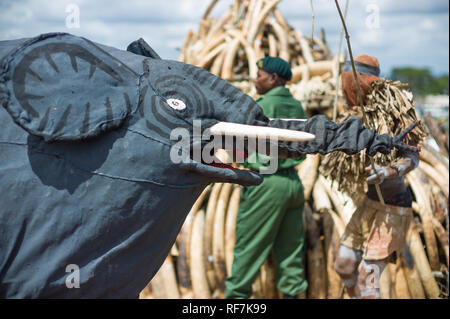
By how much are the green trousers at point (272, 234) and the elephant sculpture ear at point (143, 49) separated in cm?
209

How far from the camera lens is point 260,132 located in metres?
1.67

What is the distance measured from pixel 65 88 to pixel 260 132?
24.3 inches

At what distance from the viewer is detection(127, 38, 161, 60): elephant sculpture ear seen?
6.48 ft

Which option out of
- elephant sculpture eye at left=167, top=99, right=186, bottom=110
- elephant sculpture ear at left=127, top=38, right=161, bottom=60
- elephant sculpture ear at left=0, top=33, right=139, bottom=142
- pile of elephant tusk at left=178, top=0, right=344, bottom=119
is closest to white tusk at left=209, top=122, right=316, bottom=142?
elephant sculpture eye at left=167, top=99, right=186, bottom=110

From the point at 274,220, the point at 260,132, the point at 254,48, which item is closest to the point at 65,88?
the point at 260,132

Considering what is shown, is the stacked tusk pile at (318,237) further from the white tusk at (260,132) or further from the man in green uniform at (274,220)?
the white tusk at (260,132)

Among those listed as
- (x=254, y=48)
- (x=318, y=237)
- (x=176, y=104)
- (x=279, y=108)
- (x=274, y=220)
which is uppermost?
(x=254, y=48)

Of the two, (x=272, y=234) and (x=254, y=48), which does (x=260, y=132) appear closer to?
(x=272, y=234)

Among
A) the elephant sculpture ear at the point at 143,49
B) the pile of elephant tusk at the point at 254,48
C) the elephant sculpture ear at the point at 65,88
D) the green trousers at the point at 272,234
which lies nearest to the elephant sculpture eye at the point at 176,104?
the elephant sculpture ear at the point at 65,88

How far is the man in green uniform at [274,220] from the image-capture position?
393cm

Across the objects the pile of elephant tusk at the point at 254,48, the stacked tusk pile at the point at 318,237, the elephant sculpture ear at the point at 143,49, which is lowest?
the stacked tusk pile at the point at 318,237

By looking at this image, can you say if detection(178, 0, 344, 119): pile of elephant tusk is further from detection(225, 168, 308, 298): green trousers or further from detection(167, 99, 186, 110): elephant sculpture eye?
detection(167, 99, 186, 110): elephant sculpture eye

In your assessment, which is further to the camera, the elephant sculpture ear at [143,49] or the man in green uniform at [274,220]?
the man in green uniform at [274,220]

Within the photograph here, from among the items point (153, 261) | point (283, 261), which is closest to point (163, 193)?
point (153, 261)
